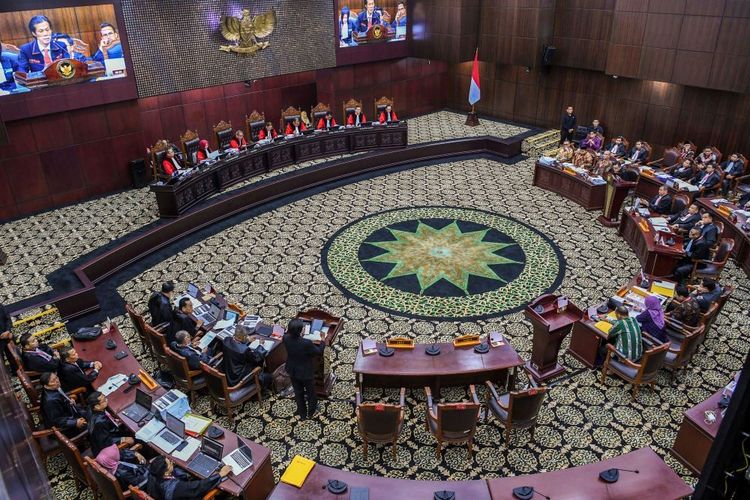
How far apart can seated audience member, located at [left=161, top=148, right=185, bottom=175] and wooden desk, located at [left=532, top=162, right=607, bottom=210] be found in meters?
7.91

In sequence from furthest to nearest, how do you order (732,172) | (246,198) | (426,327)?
1. (246,198)
2. (732,172)
3. (426,327)

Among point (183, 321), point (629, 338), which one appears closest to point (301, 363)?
point (183, 321)

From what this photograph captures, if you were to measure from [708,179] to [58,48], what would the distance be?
Answer: 1267 centimetres

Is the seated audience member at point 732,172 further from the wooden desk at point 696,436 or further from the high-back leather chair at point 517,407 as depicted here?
the high-back leather chair at point 517,407

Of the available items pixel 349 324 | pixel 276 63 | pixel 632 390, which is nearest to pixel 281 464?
pixel 349 324

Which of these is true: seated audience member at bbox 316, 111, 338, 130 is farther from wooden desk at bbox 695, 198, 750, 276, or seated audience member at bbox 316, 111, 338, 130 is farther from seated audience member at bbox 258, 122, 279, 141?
wooden desk at bbox 695, 198, 750, 276

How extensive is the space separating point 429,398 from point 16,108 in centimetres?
936

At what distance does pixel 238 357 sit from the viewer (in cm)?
632

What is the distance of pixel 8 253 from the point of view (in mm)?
9734

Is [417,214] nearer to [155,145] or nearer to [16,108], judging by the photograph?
[155,145]

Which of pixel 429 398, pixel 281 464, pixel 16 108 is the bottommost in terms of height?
pixel 281 464

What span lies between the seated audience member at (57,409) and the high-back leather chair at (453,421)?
3501 mm

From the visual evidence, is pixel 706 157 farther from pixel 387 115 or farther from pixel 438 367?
pixel 438 367

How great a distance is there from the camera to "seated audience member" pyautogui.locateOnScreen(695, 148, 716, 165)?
11.7 metres
